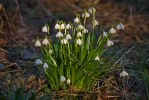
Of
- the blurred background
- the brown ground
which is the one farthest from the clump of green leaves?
the blurred background

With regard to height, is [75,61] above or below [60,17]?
below

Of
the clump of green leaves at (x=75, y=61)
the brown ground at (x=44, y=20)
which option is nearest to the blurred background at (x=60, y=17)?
the brown ground at (x=44, y=20)

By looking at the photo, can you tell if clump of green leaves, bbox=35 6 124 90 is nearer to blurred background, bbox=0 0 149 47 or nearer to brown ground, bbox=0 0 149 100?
brown ground, bbox=0 0 149 100

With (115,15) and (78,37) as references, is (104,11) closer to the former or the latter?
(115,15)

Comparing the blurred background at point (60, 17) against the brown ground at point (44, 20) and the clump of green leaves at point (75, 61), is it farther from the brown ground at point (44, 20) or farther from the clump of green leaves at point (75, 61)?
the clump of green leaves at point (75, 61)

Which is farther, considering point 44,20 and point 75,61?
point 44,20

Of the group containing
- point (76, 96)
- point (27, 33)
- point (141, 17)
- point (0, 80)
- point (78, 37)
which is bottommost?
point (76, 96)

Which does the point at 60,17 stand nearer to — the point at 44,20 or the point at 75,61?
the point at 44,20

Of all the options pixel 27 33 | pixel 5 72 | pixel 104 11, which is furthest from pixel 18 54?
pixel 104 11

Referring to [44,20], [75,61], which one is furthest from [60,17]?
[75,61]
